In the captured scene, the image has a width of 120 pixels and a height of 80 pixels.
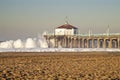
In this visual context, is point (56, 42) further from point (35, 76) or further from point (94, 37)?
point (35, 76)

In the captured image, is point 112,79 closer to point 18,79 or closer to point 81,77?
point 81,77

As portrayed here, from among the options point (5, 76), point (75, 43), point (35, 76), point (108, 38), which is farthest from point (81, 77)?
point (75, 43)

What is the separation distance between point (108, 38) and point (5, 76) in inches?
1960

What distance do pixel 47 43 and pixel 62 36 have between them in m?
3.76

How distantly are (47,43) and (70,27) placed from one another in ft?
18.7

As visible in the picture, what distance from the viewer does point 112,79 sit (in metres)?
15.5

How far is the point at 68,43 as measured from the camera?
74.4m

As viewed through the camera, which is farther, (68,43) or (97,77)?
(68,43)

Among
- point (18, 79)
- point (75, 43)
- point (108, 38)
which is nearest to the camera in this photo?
point (18, 79)

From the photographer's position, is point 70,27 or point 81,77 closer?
point 81,77

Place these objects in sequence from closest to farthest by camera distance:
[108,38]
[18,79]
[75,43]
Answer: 1. [18,79]
2. [108,38]
3. [75,43]

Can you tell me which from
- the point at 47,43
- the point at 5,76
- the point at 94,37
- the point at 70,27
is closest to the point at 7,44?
the point at 47,43

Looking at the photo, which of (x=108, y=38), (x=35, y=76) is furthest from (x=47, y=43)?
(x=35, y=76)

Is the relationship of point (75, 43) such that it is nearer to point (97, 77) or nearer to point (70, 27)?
point (70, 27)
